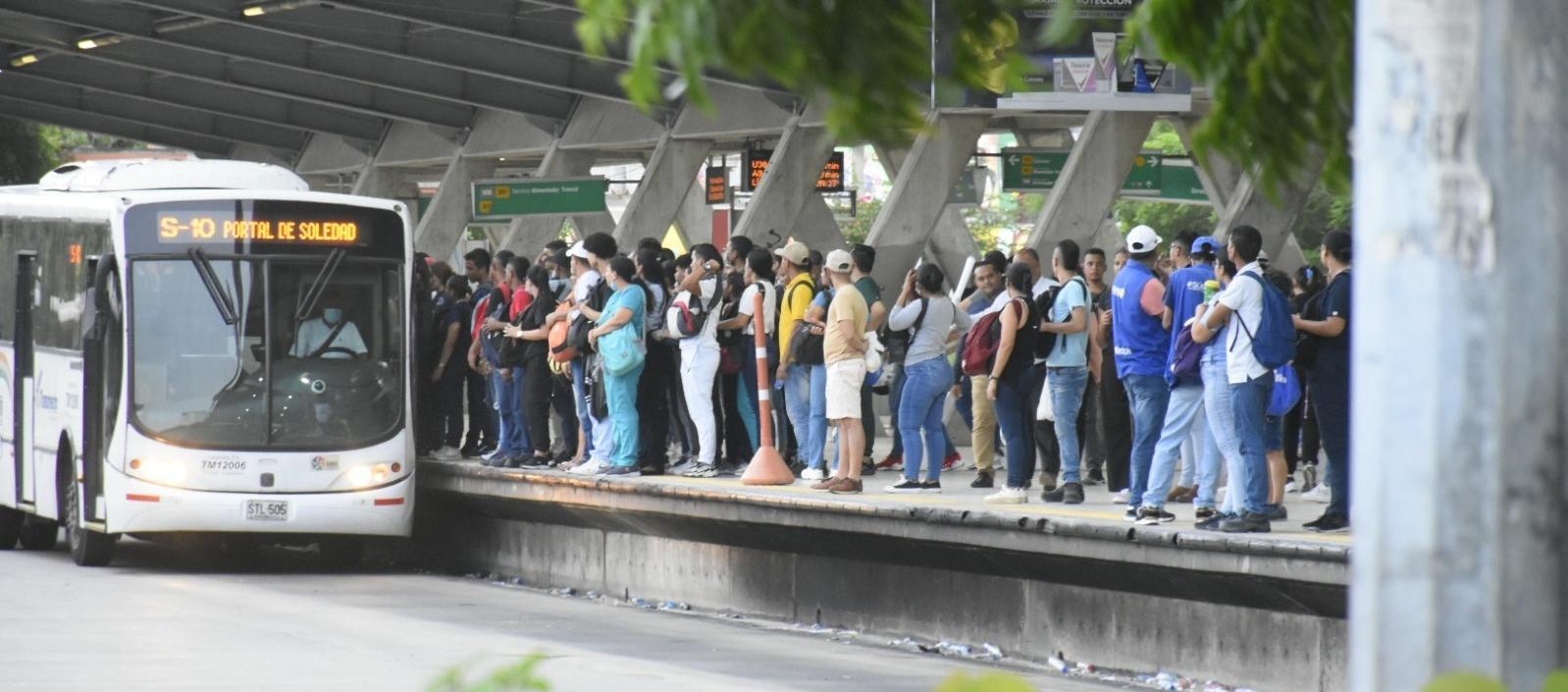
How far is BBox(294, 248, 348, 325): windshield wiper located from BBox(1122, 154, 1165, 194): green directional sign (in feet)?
41.9

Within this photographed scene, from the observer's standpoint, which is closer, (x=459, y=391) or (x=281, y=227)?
(x=281, y=227)

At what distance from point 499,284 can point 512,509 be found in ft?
6.26

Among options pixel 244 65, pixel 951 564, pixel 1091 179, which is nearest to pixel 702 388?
pixel 951 564

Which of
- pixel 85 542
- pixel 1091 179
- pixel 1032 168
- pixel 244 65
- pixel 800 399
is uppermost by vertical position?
pixel 244 65

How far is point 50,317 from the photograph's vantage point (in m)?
18.8

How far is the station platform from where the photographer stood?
11664mm

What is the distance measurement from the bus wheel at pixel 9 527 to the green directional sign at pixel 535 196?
10616 mm

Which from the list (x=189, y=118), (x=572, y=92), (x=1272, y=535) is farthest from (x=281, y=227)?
(x=189, y=118)

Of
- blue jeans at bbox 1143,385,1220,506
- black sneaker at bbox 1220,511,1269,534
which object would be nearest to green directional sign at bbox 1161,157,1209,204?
blue jeans at bbox 1143,385,1220,506

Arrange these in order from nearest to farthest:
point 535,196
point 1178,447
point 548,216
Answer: point 1178,447 < point 535,196 < point 548,216

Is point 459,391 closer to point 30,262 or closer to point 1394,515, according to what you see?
point 30,262

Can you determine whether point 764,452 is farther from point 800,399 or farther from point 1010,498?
point 1010,498

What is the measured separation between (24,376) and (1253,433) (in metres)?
10.9

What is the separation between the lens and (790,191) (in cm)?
2667
